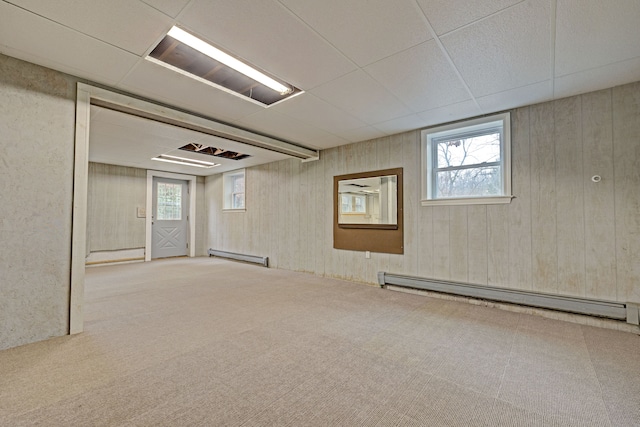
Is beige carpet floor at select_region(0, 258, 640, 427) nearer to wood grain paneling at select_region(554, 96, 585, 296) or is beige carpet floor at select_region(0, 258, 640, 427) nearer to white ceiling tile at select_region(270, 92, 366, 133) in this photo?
wood grain paneling at select_region(554, 96, 585, 296)

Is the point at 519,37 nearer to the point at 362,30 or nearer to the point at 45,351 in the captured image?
the point at 362,30

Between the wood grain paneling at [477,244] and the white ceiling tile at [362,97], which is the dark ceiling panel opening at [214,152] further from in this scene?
the wood grain paneling at [477,244]

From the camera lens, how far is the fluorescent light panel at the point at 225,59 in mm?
2064

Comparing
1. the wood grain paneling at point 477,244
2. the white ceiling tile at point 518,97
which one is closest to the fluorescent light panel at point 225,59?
the white ceiling tile at point 518,97

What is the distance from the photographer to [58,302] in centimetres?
243

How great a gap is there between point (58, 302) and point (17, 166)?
120 cm

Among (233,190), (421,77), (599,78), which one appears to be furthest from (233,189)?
(599,78)

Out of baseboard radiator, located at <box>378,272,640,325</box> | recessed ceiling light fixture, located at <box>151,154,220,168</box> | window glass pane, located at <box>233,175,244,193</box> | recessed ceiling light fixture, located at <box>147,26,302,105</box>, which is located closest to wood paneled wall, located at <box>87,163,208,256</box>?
recessed ceiling light fixture, located at <box>151,154,220,168</box>

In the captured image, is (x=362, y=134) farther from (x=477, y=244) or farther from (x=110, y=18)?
(x=110, y=18)

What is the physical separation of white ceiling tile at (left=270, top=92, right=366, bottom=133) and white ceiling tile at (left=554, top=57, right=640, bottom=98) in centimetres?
215

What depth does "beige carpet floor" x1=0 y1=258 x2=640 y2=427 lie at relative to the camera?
1.49 metres

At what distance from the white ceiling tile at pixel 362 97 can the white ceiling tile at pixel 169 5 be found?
1.38m

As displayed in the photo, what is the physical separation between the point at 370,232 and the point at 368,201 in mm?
522

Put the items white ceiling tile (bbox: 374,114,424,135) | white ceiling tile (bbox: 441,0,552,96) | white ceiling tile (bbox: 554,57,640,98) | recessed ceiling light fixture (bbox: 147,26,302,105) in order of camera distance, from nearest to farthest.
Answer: white ceiling tile (bbox: 441,0,552,96), recessed ceiling light fixture (bbox: 147,26,302,105), white ceiling tile (bbox: 554,57,640,98), white ceiling tile (bbox: 374,114,424,135)
